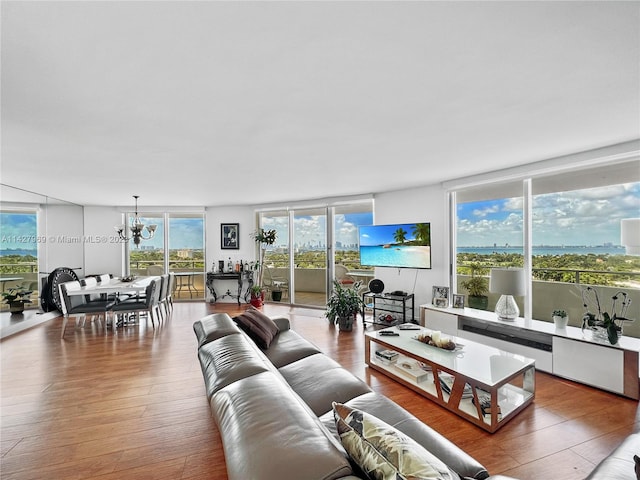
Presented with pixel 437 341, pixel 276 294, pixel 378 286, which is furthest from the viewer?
pixel 276 294

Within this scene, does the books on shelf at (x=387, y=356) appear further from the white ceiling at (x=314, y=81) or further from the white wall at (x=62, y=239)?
the white wall at (x=62, y=239)

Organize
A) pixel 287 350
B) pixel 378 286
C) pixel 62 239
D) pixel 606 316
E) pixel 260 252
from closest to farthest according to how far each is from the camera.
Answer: pixel 287 350 < pixel 606 316 < pixel 378 286 < pixel 62 239 < pixel 260 252

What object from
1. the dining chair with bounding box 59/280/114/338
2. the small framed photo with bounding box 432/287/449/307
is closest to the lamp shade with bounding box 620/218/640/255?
the small framed photo with bounding box 432/287/449/307

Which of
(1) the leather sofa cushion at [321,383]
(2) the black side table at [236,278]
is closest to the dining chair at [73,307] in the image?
(2) the black side table at [236,278]

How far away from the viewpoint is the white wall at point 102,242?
23.2 ft

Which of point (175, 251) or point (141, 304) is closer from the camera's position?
point (141, 304)

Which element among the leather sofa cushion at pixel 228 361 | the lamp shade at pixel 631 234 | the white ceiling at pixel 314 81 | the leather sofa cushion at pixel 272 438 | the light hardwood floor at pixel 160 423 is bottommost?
the light hardwood floor at pixel 160 423

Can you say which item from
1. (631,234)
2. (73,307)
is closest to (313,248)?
(73,307)

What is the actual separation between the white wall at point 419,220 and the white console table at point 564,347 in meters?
1.01

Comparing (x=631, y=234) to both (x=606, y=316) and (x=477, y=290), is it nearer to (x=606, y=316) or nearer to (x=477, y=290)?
(x=606, y=316)

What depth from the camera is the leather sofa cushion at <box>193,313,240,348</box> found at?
7.22 feet

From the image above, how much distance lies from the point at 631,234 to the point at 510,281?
1086 mm

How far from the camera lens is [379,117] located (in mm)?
2314

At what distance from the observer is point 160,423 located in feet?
7.83
